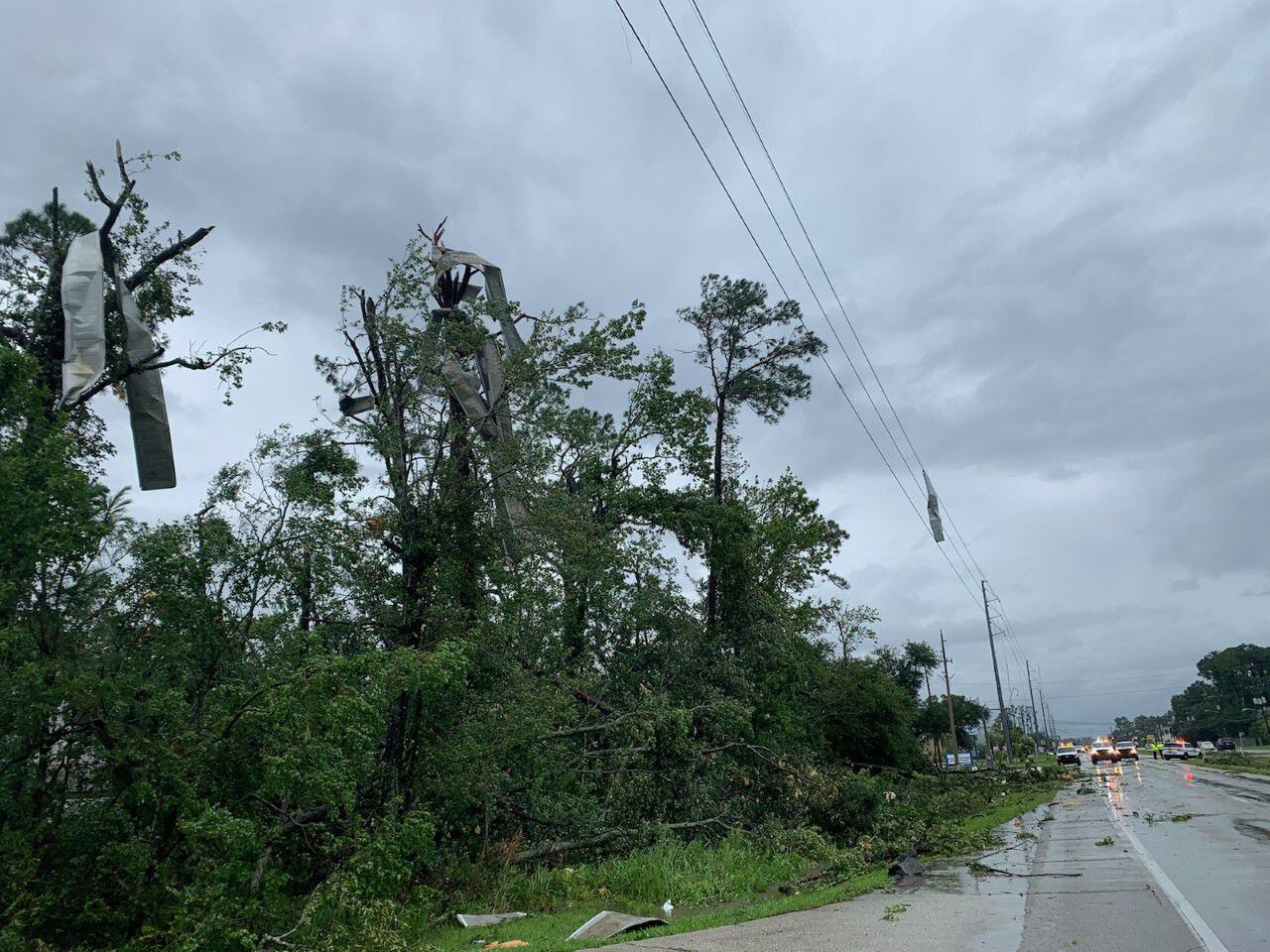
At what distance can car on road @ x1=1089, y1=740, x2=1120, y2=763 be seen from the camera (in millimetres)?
66688

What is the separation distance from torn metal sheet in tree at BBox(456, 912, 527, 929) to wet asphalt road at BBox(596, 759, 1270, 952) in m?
2.65

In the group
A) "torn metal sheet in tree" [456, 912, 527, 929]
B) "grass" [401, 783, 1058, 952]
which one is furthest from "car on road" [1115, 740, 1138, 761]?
"torn metal sheet in tree" [456, 912, 527, 929]

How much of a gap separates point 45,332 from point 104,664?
8.12 meters

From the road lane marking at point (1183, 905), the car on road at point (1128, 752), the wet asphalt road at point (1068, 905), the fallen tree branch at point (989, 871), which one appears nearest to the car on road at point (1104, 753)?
the car on road at point (1128, 752)

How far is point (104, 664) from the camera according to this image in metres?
9.72

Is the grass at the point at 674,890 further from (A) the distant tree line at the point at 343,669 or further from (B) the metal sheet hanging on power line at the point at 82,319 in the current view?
(B) the metal sheet hanging on power line at the point at 82,319

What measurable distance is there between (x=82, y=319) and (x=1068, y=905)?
1511 cm

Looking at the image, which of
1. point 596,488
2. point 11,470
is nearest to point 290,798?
point 11,470

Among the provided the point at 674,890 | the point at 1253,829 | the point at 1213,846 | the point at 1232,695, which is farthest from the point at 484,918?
the point at 1232,695

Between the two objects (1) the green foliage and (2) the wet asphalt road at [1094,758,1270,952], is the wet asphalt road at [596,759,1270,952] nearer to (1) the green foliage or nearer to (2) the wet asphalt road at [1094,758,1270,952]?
(2) the wet asphalt road at [1094,758,1270,952]

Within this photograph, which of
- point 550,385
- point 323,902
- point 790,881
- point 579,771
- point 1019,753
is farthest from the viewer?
point 1019,753

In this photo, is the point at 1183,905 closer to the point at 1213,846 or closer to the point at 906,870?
the point at 906,870

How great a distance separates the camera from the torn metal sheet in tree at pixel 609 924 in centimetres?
968

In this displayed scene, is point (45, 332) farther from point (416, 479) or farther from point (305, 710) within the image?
point (305, 710)
